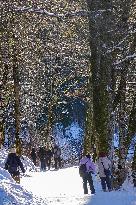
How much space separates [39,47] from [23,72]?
500 cm

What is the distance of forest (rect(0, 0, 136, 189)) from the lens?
655 inches

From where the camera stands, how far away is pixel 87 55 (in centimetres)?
2119

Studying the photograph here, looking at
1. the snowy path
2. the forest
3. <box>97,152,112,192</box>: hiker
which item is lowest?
the snowy path

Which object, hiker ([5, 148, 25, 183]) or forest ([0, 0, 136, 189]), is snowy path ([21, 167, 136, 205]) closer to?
hiker ([5, 148, 25, 183])

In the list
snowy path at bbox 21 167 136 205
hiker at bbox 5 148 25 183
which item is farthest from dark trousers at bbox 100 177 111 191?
hiker at bbox 5 148 25 183

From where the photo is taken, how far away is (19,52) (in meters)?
30.4

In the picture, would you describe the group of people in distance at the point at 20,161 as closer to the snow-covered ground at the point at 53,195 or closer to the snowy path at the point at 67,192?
the snowy path at the point at 67,192

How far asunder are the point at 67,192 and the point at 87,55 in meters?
5.23

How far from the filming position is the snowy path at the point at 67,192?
15234mm

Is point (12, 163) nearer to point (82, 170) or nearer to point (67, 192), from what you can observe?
point (67, 192)

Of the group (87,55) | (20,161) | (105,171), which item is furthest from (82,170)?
(87,55)

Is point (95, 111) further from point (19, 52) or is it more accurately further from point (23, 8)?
point (19, 52)

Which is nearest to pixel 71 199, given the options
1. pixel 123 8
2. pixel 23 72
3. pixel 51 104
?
pixel 123 8

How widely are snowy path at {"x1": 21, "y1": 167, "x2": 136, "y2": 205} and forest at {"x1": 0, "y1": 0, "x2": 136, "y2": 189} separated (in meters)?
1.86
